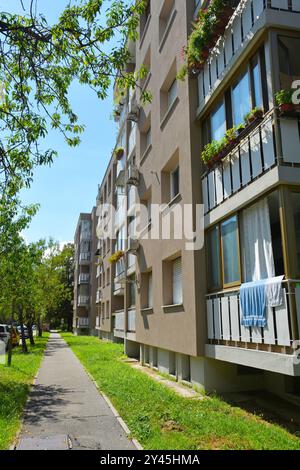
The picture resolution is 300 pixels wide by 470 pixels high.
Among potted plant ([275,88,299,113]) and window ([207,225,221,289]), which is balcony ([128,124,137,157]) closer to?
window ([207,225,221,289])

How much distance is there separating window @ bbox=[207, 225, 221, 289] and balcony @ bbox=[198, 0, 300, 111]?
11.6 ft

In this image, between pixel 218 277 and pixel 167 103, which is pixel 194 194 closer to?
pixel 218 277

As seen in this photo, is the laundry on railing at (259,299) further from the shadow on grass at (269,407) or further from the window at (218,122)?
the window at (218,122)

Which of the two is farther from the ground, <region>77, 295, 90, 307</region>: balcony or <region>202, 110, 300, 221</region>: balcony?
<region>77, 295, 90, 307</region>: balcony

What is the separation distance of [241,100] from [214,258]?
12.3 ft

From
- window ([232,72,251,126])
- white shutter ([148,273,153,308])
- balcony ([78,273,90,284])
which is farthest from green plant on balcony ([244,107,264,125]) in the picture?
balcony ([78,273,90,284])

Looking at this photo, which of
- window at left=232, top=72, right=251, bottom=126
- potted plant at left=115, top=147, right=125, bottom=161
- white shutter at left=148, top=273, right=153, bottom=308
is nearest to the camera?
window at left=232, top=72, right=251, bottom=126

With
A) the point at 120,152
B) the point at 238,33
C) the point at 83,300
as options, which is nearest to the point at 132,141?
the point at 120,152

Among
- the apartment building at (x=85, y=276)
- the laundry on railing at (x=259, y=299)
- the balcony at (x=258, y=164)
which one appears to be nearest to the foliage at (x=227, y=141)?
the balcony at (x=258, y=164)

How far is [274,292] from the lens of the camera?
693 centimetres

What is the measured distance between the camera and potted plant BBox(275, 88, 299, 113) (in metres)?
7.19

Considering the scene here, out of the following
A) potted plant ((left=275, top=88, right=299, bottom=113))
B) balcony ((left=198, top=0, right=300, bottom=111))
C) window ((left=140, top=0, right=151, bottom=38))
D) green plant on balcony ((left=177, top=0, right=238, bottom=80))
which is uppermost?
window ((left=140, top=0, right=151, bottom=38))

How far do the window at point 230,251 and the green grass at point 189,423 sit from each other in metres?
2.72
